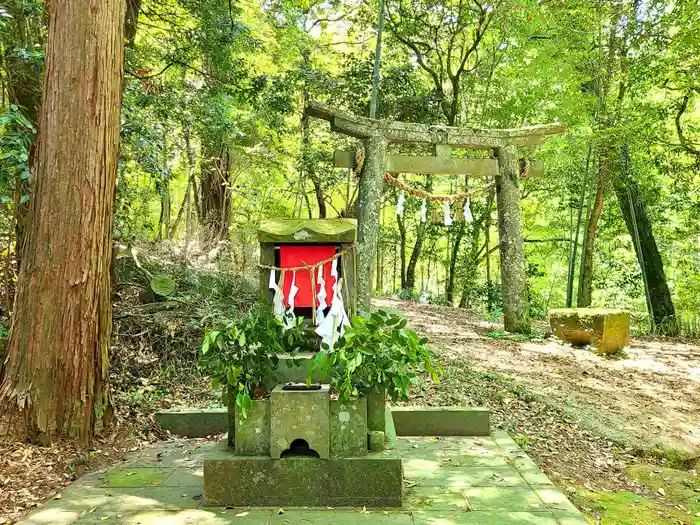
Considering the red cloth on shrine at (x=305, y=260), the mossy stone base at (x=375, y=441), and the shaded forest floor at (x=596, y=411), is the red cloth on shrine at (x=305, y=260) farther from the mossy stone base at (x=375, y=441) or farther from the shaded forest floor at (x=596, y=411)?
the shaded forest floor at (x=596, y=411)

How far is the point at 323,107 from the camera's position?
744 cm

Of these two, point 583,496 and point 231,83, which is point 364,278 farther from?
point 583,496

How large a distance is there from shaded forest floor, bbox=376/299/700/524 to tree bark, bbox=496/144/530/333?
543 millimetres

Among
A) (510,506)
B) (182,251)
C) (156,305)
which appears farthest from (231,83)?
(510,506)

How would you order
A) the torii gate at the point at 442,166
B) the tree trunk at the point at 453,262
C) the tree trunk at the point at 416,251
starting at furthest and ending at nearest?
the tree trunk at the point at 416,251, the tree trunk at the point at 453,262, the torii gate at the point at 442,166

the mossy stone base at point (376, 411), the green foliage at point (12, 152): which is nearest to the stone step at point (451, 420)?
the mossy stone base at point (376, 411)

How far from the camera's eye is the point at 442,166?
8.29m

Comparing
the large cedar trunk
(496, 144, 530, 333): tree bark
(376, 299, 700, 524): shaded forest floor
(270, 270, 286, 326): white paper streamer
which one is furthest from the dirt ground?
the large cedar trunk

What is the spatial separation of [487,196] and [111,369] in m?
11.7

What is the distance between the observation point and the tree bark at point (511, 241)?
8.72 metres

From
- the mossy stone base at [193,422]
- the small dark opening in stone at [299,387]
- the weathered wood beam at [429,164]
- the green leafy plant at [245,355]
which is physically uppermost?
the weathered wood beam at [429,164]

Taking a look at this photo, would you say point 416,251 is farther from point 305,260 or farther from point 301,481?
point 301,481

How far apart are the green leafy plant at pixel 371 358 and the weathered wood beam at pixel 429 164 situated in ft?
16.5

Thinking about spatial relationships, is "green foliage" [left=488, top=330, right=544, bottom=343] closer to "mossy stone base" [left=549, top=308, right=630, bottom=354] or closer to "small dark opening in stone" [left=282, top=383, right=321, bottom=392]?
"mossy stone base" [left=549, top=308, right=630, bottom=354]
